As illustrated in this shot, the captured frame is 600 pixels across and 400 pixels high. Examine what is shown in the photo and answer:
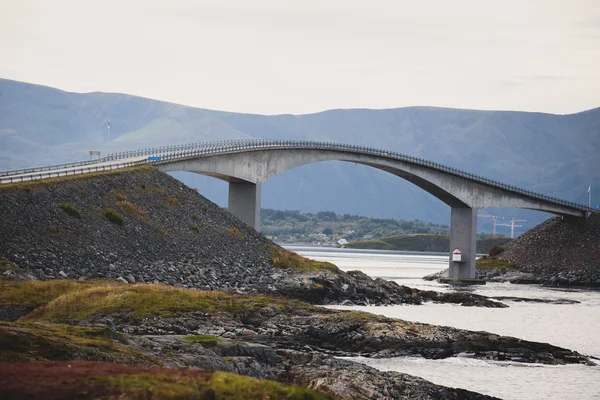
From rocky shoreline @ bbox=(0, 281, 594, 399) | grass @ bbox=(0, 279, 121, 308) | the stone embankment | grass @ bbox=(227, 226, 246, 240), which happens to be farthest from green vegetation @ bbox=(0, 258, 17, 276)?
grass @ bbox=(227, 226, 246, 240)

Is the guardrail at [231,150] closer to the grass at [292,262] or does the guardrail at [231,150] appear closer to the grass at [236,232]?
the grass at [236,232]

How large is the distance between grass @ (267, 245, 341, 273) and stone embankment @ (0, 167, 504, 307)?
1.08 ft

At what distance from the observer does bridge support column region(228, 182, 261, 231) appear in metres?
104

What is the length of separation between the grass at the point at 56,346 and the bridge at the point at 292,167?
4902 centimetres

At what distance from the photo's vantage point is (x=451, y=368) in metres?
45.8

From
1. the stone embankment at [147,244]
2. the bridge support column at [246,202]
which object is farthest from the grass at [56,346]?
the bridge support column at [246,202]

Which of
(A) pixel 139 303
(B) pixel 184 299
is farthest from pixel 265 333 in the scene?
(A) pixel 139 303

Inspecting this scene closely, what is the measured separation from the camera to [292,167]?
367 feet

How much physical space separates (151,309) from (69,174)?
37005 mm

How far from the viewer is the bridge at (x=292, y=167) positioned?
98.3 meters

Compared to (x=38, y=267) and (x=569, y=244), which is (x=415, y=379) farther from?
(x=569, y=244)

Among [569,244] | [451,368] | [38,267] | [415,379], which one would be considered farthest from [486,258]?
[415,379]

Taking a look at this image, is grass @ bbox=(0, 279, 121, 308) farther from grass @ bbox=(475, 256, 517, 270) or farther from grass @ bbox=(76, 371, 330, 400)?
grass @ bbox=(475, 256, 517, 270)

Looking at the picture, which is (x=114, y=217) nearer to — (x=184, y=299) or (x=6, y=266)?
(x=6, y=266)
